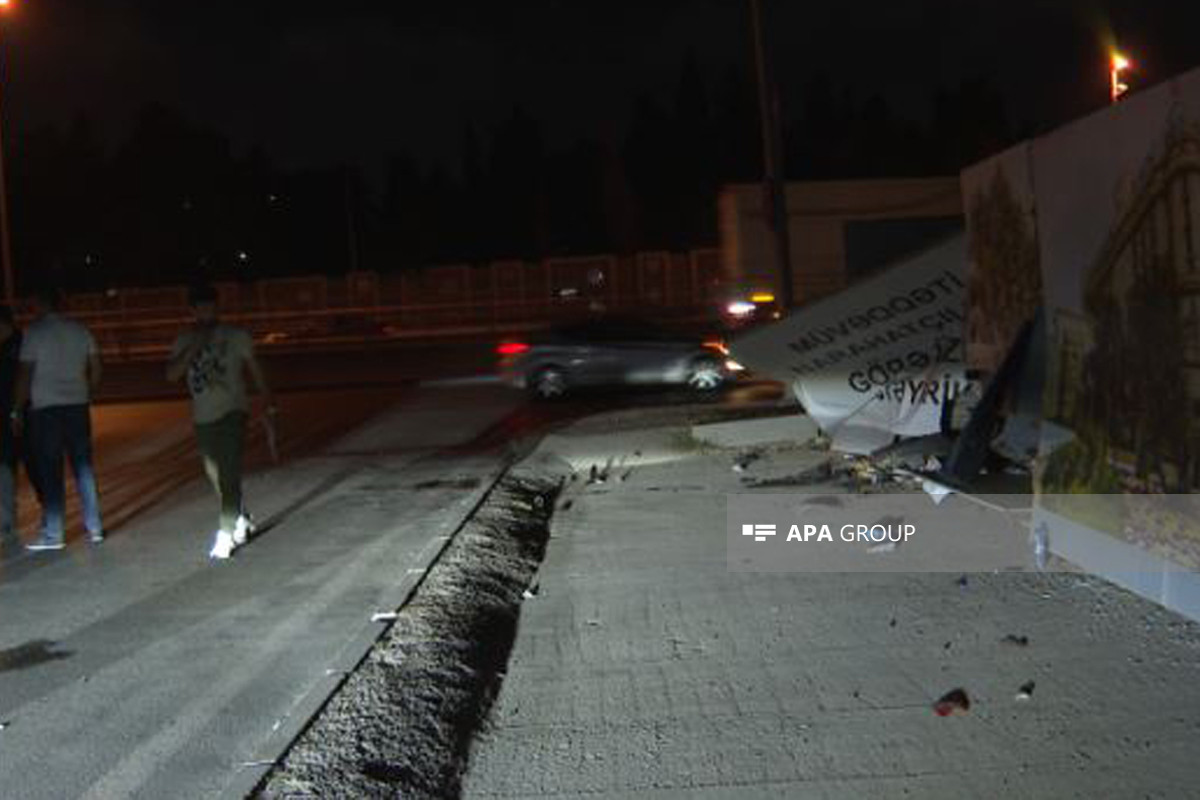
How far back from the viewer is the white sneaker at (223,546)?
954 centimetres

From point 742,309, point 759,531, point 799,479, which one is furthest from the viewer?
point 742,309

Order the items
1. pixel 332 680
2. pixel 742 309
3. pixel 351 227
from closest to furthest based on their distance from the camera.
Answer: pixel 332 680
pixel 742 309
pixel 351 227

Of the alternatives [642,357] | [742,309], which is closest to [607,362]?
[642,357]

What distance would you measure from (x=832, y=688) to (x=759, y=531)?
140 inches

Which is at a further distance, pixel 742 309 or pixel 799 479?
pixel 742 309

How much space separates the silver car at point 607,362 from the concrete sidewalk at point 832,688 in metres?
13.2

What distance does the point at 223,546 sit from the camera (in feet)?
31.3

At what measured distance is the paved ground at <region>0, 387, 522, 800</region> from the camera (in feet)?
18.8

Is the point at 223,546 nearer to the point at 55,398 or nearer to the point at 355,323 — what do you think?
the point at 55,398

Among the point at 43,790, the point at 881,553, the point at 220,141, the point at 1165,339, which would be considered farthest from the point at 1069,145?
the point at 220,141

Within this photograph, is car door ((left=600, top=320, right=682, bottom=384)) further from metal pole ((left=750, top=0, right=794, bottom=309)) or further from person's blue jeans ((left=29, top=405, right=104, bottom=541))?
person's blue jeans ((left=29, top=405, right=104, bottom=541))

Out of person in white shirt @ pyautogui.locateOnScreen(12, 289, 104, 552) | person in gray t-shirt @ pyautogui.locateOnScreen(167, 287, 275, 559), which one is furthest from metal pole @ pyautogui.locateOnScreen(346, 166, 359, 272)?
person in gray t-shirt @ pyautogui.locateOnScreen(167, 287, 275, 559)

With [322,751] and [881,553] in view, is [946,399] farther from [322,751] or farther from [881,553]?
[322,751]

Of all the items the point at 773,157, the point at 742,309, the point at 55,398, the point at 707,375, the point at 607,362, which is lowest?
the point at 707,375
